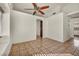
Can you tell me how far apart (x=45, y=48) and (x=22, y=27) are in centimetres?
53

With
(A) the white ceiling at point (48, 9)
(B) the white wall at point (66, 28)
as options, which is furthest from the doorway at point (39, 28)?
(B) the white wall at point (66, 28)

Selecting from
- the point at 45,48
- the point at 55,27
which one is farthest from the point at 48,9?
the point at 45,48

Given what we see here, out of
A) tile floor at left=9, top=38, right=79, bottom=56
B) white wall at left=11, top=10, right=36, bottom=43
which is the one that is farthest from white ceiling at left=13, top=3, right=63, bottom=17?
tile floor at left=9, top=38, right=79, bottom=56

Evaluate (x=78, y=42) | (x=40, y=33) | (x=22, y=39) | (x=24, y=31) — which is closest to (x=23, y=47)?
(x=22, y=39)

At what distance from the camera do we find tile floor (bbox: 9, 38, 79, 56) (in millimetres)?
1483

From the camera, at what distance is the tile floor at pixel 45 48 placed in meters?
1.48

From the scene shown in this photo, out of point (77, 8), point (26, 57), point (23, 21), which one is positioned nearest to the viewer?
point (26, 57)

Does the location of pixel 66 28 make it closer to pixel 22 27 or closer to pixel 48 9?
pixel 48 9

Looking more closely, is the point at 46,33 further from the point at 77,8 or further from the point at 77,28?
the point at 77,8

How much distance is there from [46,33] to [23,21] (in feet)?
1.49

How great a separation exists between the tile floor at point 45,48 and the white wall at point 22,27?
105 millimetres

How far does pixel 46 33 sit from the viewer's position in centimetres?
167

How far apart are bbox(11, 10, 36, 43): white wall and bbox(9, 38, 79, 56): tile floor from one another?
0.11 meters

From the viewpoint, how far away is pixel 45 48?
1.55 metres
